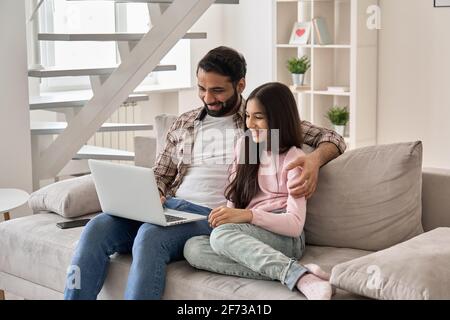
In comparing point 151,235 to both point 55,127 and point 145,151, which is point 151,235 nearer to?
point 145,151

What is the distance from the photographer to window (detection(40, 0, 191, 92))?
5809 mm

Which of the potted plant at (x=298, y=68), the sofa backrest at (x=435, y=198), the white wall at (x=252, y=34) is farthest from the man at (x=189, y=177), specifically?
the white wall at (x=252, y=34)

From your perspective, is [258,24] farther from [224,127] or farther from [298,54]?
[224,127]

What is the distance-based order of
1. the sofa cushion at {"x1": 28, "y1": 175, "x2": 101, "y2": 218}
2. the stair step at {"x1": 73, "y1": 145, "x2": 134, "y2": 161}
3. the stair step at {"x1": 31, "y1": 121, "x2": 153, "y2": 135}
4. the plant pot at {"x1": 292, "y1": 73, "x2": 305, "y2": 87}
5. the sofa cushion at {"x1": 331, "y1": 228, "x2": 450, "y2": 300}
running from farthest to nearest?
the plant pot at {"x1": 292, "y1": 73, "x2": 305, "y2": 87} < the stair step at {"x1": 73, "y1": 145, "x2": 134, "y2": 161} < the stair step at {"x1": 31, "y1": 121, "x2": 153, "y2": 135} < the sofa cushion at {"x1": 28, "y1": 175, "x2": 101, "y2": 218} < the sofa cushion at {"x1": 331, "y1": 228, "x2": 450, "y2": 300}

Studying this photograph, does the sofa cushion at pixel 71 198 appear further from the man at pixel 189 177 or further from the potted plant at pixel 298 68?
the potted plant at pixel 298 68

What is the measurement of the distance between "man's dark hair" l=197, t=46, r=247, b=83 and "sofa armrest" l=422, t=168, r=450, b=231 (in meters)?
0.75

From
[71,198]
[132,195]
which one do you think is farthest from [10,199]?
[132,195]

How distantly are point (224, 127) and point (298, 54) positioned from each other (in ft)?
9.99

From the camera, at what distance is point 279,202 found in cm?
283

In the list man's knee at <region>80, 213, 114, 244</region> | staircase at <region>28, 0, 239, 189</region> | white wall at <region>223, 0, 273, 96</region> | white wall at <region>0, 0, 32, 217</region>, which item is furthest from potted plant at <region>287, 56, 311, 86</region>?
man's knee at <region>80, 213, 114, 244</region>

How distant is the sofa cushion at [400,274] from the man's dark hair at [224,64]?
0.96 meters

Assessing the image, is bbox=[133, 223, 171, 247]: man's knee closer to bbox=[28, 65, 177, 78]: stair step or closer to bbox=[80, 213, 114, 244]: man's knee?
bbox=[80, 213, 114, 244]: man's knee

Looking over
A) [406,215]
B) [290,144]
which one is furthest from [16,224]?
[406,215]

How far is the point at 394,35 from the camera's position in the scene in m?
5.52
